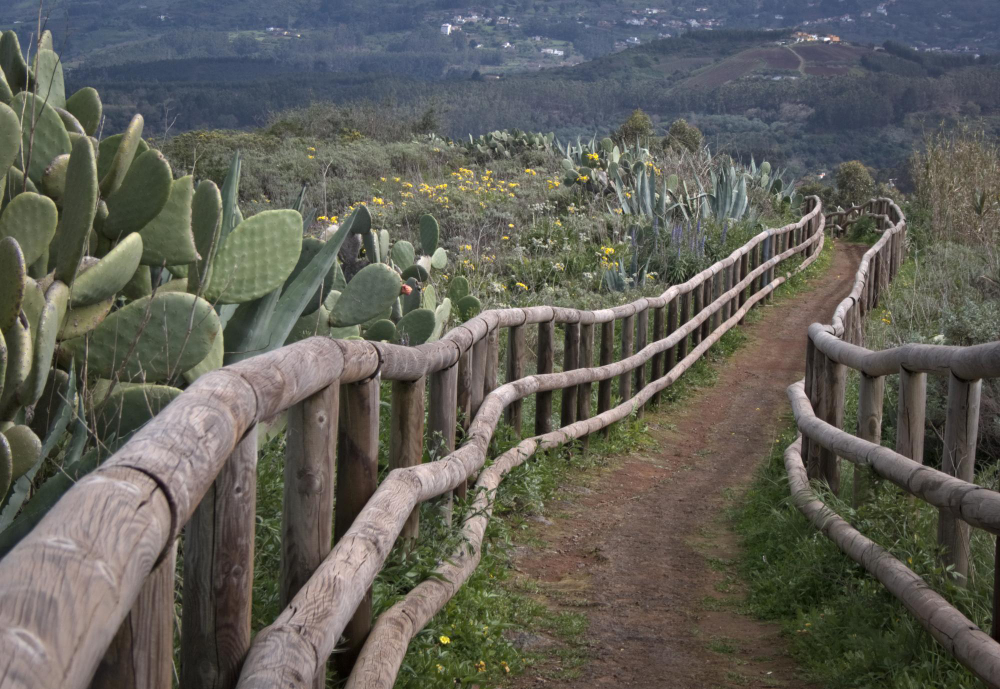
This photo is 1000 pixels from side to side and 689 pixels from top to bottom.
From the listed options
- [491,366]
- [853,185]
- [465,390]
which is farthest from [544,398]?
[853,185]

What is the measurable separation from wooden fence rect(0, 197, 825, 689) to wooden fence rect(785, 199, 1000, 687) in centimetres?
154

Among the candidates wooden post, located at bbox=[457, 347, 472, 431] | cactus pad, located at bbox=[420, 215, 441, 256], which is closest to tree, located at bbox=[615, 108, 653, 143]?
cactus pad, located at bbox=[420, 215, 441, 256]

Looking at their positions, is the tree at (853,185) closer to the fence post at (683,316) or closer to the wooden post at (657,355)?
the fence post at (683,316)

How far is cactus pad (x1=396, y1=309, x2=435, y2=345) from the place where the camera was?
4.86m

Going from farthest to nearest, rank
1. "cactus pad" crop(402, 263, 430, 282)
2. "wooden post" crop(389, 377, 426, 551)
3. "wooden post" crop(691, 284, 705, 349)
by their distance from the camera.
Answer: "wooden post" crop(691, 284, 705, 349) → "cactus pad" crop(402, 263, 430, 282) → "wooden post" crop(389, 377, 426, 551)

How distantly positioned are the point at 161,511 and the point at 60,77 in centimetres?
272

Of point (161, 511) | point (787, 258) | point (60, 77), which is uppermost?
point (60, 77)

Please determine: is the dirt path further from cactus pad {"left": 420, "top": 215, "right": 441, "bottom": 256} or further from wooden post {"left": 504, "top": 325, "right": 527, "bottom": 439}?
cactus pad {"left": 420, "top": 215, "right": 441, "bottom": 256}

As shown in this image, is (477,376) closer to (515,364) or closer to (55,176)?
(515,364)

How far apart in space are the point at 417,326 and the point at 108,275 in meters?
2.33

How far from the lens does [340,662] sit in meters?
3.00

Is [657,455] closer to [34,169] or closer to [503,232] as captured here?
[34,169]

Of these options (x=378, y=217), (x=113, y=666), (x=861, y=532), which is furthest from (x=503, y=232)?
(x=113, y=666)

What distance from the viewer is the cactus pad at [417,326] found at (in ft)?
16.0
